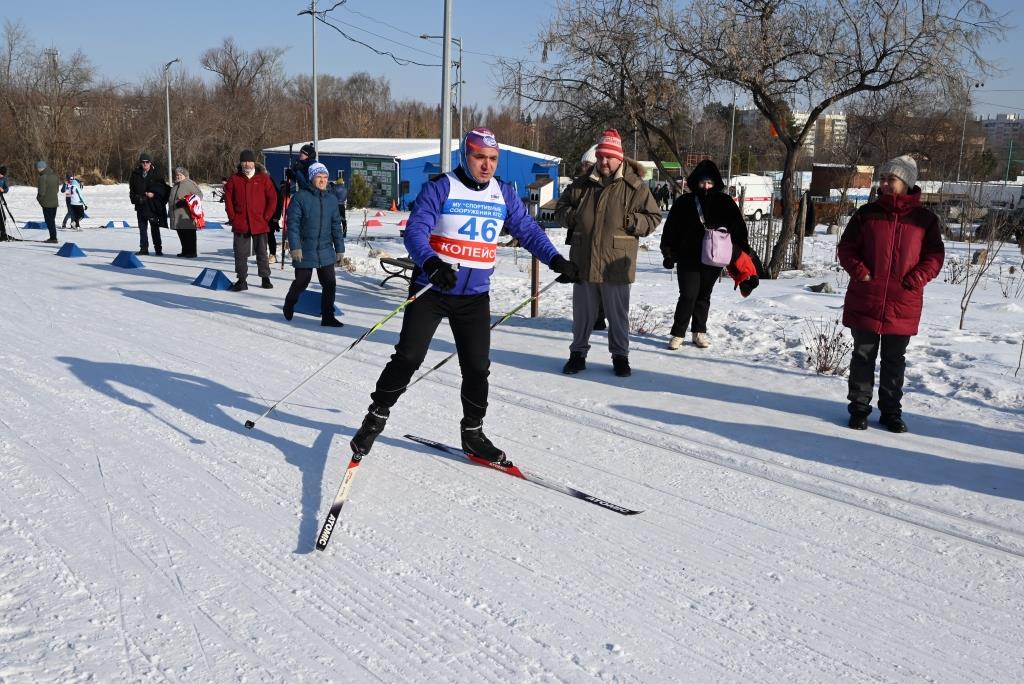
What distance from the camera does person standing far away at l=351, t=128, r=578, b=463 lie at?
474 centimetres

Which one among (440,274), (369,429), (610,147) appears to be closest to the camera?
(440,274)

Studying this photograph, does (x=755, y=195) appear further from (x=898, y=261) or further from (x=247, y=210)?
(x=898, y=261)

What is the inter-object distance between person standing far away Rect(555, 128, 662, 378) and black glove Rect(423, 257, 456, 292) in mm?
2629

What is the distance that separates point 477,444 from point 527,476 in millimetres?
382

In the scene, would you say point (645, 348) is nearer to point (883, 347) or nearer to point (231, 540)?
point (883, 347)

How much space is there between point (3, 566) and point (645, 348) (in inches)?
228

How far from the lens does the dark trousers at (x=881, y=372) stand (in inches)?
224

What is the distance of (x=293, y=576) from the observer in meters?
3.62

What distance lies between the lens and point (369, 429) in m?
4.75

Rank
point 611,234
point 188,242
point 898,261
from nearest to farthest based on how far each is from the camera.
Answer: point 898,261 < point 611,234 < point 188,242

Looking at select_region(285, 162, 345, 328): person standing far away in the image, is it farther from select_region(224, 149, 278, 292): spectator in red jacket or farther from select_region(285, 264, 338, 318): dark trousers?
select_region(224, 149, 278, 292): spectator in red jacket

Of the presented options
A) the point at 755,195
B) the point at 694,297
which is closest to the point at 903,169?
the point at 694,297

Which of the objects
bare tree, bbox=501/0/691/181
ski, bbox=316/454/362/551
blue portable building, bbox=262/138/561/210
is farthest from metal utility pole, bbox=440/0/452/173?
Result: blue portable building, bbox=262/138/561/210

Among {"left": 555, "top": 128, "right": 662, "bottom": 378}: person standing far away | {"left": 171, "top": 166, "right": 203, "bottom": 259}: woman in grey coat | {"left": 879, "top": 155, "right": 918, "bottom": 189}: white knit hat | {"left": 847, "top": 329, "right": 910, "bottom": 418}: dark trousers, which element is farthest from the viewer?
{"left": 171, "top": 166, "right": 203, "bottom": 259}: woman in grey coat
